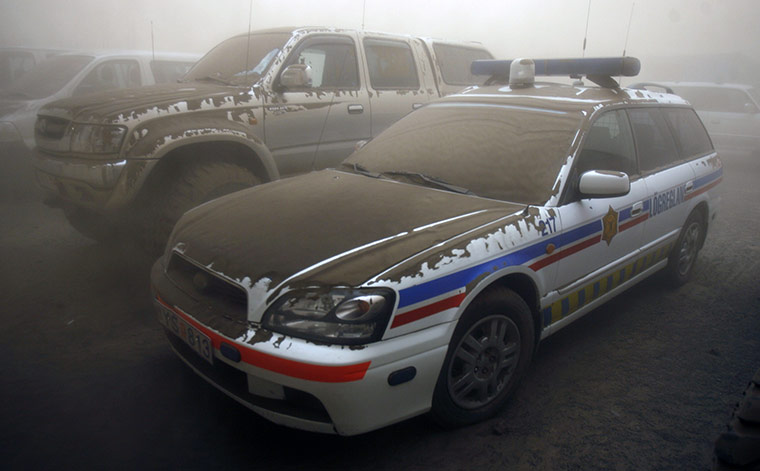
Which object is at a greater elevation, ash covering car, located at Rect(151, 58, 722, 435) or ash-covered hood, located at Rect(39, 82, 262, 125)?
ash-covered hood, located at Rect(39, 82, 262, 125)

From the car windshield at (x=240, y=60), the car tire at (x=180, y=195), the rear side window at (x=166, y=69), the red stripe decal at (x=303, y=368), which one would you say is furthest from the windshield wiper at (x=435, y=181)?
the rear side window at (x=166, y=69)

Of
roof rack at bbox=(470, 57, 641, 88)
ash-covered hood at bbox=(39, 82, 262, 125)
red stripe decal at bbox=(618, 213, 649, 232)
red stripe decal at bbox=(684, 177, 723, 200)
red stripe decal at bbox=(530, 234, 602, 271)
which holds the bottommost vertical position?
red stripe decal at bbox=(530, 234, 602, 271)

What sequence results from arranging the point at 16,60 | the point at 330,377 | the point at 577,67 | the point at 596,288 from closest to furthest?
the point at 330,377, the point at 596,288, the point at 577,67, the point at 16,60

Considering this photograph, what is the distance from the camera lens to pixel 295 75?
450 cm

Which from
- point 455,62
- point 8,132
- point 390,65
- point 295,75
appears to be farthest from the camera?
point 8,132

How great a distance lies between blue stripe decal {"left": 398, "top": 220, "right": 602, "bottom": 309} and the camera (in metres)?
2.17

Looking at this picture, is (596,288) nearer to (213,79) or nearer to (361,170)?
(361,170)

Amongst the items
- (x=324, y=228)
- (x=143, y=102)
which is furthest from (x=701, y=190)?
(x=143, y=102)

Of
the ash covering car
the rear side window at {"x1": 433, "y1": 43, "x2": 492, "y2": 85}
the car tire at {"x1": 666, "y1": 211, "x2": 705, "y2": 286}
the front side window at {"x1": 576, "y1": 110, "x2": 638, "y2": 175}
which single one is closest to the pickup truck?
the rear side window at {"x1": 433, "y1": 43, "x2": 492, "y2": 85}

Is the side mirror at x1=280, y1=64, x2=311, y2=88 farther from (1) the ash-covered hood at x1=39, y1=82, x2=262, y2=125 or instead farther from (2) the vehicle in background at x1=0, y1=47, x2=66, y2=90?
(2) the vehicle in background at x1=0, y1=47, x2=66, y2=90

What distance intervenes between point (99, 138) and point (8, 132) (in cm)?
340

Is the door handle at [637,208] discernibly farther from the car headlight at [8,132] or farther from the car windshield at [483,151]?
the car headlight at [8,132]

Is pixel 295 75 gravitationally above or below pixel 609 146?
above

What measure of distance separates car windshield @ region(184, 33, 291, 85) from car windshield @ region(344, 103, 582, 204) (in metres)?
1.58
